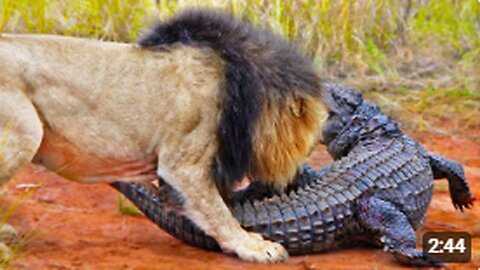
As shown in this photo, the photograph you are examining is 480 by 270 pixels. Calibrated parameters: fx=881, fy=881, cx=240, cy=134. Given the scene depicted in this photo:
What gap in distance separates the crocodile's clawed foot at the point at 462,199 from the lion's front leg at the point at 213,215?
1.76 meters

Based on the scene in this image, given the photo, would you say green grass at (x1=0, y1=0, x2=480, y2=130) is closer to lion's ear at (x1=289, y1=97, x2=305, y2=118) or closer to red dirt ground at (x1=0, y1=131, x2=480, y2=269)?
red dirt ground at (x1=0, y1=131, x2=480, y2=269)

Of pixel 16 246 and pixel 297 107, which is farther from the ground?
→ pixel 297 107

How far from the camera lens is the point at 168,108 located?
4.40 meters

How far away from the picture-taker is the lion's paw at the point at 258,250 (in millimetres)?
4387

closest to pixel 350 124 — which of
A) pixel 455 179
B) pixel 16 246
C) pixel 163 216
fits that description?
pixel 455 179

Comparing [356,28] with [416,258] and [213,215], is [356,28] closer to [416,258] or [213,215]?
[416,258]

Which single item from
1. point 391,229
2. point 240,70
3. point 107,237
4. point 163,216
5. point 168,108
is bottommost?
point 107,237

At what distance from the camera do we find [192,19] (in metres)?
4.63

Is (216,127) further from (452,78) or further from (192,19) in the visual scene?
(452,78)

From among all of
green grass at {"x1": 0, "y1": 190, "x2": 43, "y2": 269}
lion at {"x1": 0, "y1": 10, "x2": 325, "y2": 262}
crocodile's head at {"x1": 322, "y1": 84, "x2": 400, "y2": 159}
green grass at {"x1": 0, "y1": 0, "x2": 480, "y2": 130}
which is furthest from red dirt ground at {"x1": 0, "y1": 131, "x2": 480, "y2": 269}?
green grass at {"x1": 0, "y1": 0, "x2": 480, "y2": 130}

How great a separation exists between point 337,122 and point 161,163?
179cm

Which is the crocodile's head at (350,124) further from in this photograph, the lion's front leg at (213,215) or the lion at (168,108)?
the lion's front leg at (213,215)

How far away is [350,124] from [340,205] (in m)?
1.17

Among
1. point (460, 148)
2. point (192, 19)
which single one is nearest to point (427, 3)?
point (460, 148)
